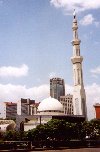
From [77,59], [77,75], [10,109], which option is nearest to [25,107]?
[10,109]

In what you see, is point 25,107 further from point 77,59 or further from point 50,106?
point 77,59

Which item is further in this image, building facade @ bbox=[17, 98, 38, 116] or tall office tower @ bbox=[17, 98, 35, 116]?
building facade @ bbox=[17, 98, 38, 116]

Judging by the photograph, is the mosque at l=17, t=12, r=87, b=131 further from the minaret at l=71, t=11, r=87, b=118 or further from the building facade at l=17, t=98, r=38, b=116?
the building facade at l=17, t=98, r=38, b=116

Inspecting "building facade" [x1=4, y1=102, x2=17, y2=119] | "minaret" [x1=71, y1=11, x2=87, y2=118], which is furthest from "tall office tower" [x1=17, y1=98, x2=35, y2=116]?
"minaret" [x1=71, y1=11, x2=87, y2=118]

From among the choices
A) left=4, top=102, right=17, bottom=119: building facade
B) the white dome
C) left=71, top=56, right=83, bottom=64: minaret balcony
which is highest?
left=71, top=56, right=83, bottom=64: minaret balcony

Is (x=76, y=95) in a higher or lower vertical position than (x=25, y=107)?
lower

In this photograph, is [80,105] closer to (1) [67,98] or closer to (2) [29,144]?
(2) [29,144]

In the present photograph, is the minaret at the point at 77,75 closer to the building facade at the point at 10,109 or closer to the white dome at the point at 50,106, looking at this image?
the white dome at the point at 50,106

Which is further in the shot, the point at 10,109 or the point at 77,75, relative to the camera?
the point at 10,109

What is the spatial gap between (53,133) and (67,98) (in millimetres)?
124565

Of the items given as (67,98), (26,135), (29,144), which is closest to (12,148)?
(29,144)

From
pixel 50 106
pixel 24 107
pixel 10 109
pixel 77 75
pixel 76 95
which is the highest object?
pixel 77 75

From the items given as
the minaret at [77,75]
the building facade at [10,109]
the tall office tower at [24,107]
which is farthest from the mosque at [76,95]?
the building facade at [10,109]

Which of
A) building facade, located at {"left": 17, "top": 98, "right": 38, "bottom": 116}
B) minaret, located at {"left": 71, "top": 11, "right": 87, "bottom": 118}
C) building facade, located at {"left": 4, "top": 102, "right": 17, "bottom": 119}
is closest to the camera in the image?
minaret, located at {"left": 71, "top": 11, "right": 87, "bottom": 118}
